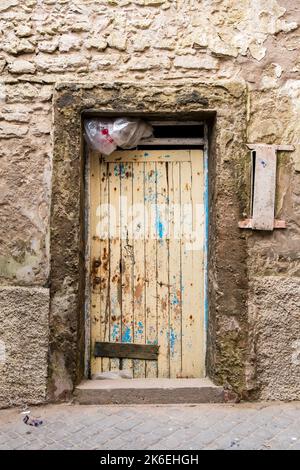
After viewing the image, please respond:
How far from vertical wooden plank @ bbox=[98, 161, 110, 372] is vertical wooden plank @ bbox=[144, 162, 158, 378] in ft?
1.02

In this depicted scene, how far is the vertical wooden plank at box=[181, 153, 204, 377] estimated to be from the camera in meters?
3.93

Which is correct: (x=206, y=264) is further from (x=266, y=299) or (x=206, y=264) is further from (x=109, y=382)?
(x=109, y=382)

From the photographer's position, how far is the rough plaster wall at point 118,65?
367 centimetres

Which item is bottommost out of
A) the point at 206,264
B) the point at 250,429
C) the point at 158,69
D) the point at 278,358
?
the point at 250,429

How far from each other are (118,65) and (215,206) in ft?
4.19

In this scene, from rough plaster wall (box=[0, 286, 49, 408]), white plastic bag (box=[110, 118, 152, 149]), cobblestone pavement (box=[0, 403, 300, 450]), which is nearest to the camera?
cobblestone pavement (box=[0, 403, 300, 450])

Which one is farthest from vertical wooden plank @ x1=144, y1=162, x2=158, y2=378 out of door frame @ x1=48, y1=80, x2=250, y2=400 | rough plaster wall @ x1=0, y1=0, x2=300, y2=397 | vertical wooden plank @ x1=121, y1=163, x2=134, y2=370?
rough plaster wall @ x1=0, y1=0, x2=300, y2=397

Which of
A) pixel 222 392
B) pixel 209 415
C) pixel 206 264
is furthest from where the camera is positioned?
pixel 206 264

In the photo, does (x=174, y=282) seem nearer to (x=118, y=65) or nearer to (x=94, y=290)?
(x=94, y=290)

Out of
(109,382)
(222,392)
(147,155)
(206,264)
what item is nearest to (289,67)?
(147,155)

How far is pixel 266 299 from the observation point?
365 cm

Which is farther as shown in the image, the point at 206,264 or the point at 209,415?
the point at 206,264

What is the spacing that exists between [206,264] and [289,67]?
1.62 metres

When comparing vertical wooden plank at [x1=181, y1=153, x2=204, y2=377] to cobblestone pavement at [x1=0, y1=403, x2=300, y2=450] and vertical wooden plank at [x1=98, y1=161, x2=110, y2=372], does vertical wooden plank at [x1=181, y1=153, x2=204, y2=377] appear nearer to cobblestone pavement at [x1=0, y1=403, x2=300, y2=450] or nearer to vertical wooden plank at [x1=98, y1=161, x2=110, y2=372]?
cobblestone pavement at [x1=0, y1=403, x2=300, y2=450]
